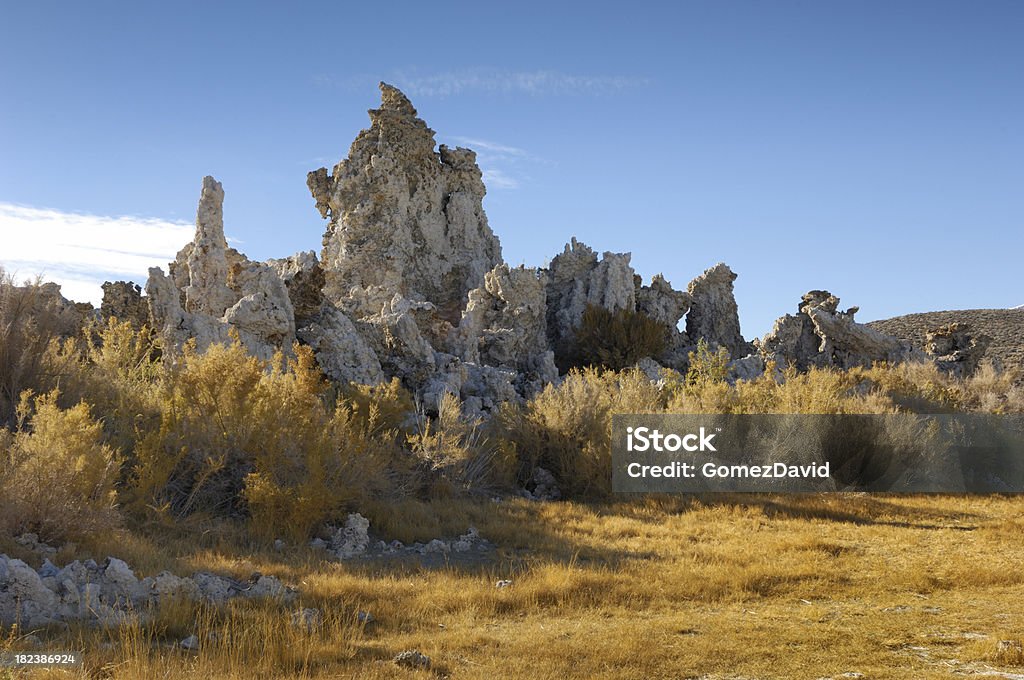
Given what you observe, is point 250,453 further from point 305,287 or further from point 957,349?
point 957,349

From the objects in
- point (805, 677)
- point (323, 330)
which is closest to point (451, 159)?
point (323, 330)

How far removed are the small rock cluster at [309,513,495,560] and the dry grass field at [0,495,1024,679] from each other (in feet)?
0.98

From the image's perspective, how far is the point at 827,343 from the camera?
22.2 metres

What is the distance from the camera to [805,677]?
4441mm

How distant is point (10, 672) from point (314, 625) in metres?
1.63

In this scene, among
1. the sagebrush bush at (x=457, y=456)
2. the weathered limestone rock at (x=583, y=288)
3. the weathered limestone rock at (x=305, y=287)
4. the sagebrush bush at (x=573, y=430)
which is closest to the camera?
the sagebrush bush at (x=457, y=456)

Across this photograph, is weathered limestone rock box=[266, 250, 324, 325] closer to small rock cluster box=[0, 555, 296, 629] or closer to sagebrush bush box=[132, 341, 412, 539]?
A: sagebrush bush box=[132, 341, 412, 539]

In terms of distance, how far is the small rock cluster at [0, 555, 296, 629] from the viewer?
4805 mm

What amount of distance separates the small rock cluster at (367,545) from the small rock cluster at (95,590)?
5.28 feet

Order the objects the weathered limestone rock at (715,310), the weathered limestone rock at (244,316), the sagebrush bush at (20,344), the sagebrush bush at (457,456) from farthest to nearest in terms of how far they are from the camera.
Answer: the weathered limestone rock at (715,310), the weathered limestone rock at (244,316), the sagebrush bush at (457,456), the sagebrush bush at (20,344)

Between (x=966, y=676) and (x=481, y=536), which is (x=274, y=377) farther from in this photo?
(x=966, y=676)

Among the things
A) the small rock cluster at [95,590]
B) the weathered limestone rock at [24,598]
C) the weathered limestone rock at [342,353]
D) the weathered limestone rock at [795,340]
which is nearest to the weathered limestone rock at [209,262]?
the weathered limestone rock at [342,353]

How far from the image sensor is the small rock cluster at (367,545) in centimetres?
738

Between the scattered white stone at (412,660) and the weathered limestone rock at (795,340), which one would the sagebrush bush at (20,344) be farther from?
the weathered limestone rock at (795,340)
